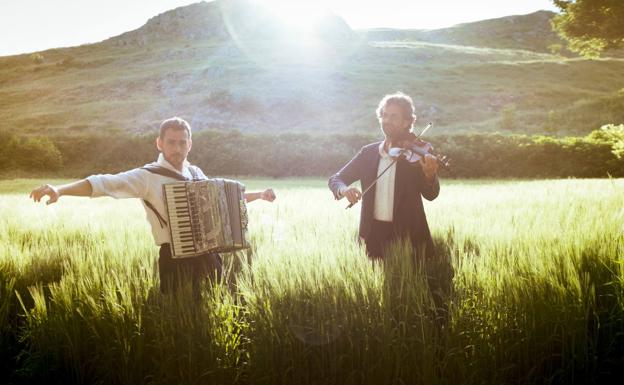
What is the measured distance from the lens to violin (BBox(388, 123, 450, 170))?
440cm

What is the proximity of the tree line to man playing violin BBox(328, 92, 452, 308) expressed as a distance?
635 inches

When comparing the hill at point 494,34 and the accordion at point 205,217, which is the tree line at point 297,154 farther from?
the hill at point 494,34

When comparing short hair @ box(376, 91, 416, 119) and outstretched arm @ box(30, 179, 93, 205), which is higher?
short hair @ box(376, 91, 416, 119)

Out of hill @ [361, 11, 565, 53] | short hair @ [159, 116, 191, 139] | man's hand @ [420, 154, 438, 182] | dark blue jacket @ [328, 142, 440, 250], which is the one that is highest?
hill @ [361, 11, 565, 53]

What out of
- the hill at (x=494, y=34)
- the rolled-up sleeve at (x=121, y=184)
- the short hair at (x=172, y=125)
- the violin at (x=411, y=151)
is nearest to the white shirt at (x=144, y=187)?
the rolled-up sleeve at (x=121, y=184)

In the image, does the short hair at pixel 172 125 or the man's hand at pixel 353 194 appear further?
the man's hand at pixel 353 194

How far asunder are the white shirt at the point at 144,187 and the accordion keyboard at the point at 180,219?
4.1 inches

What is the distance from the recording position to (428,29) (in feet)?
537

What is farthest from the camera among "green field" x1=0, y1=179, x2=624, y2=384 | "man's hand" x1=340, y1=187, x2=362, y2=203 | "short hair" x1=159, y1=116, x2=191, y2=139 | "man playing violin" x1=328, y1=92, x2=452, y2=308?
"man playing violin" x1=328, y1=92, x2=452, y2=308

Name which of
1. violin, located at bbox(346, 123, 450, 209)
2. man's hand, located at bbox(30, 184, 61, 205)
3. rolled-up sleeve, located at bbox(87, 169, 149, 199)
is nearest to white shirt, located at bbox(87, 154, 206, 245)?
rolled-up sleeve, located at bbox(87, 169, 149, 199)

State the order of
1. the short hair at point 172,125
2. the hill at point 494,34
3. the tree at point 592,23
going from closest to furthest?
the short hair at point 172,125
the tree at point 592,23
the hill at point 494,34

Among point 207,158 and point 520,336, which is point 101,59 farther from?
point 520,336

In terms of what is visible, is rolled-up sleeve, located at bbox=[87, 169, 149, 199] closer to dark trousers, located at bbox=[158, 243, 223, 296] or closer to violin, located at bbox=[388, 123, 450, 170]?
dark trousers, located at bbox=[158, 243, 223, 296]

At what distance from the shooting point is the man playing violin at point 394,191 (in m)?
4.64
